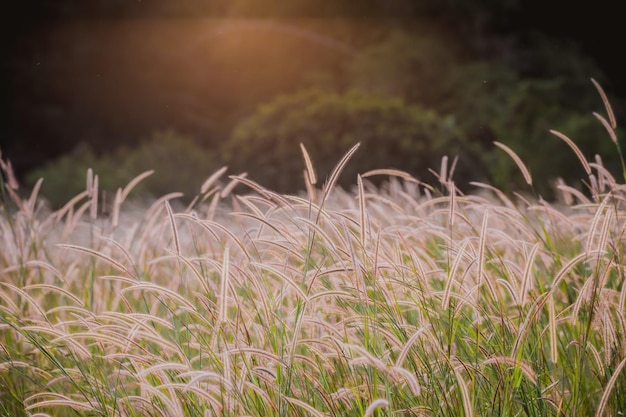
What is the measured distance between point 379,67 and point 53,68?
8368mm

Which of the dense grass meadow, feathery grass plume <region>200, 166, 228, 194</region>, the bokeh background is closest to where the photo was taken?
the dense grass meadow

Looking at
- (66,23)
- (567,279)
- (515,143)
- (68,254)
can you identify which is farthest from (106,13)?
(567,279)

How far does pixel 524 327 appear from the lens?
1.55m

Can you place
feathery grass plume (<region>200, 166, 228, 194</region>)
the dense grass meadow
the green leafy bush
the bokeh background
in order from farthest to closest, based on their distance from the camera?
the bokeh background
the green leafy bush
feathery grass plume (<region>200, 166, 228, 194</region>)
the dense grass meadow

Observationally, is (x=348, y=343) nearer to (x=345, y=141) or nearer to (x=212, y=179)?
(x=212, y=179)

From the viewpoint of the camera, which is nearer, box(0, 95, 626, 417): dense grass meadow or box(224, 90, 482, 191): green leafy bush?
box(0, 95, 626, 417): dense grass meadow

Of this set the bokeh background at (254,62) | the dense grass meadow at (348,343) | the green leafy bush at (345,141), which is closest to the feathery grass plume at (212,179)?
the dense grass meadow at (348,343)

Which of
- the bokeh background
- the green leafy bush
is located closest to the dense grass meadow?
the green leafy bush

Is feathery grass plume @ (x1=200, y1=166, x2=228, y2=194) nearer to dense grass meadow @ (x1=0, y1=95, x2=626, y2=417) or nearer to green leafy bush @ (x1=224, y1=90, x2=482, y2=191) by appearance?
dense grass meadow @ (x1=0, y1=95, x2=626, y2=417)

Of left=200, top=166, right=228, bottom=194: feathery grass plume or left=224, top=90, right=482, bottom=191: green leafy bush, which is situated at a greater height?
left=200, top=166, right=228, bottom=194: feathery grass plume

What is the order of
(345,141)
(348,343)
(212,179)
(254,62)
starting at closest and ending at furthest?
1. (348,343)
2. (212,179)
3. (345,141)
4. (254,62)

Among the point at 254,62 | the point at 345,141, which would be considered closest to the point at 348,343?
the point at 345,141

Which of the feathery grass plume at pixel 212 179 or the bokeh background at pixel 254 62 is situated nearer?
the feathery grass plume at pixel 212 179

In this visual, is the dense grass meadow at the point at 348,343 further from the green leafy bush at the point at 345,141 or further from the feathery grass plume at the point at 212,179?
the green leafy bush at the point at 345,141
